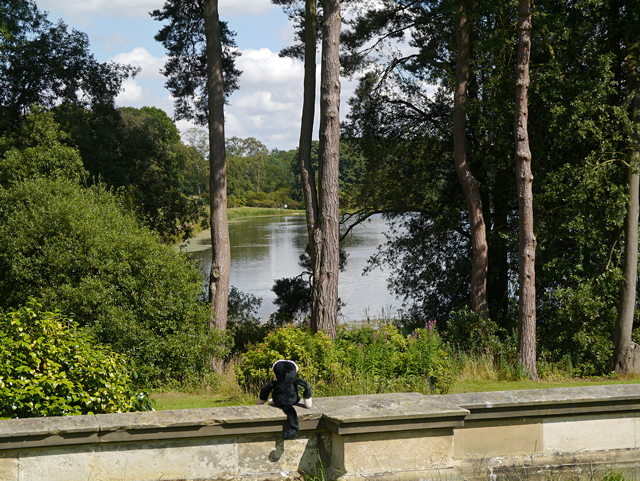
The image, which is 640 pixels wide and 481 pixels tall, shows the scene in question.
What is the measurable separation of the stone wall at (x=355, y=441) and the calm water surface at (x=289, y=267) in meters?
10.8

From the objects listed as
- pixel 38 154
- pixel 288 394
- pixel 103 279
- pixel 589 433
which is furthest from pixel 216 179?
pixel 589 433

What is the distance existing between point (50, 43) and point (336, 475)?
1648cm

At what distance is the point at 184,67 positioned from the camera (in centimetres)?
1636

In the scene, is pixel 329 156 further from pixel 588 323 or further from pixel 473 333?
pixel 588 323

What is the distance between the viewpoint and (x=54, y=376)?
4.08 metres

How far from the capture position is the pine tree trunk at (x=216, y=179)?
12609mm

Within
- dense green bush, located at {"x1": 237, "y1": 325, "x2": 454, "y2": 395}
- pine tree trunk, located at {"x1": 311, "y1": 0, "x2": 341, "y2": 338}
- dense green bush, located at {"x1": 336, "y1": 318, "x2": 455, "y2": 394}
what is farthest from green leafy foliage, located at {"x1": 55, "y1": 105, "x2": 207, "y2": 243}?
dense green bush, located at {"x1": 336, "y1": 318, "x2": 455, "y2": 394}

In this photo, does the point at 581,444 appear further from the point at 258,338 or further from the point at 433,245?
the point at 433,245

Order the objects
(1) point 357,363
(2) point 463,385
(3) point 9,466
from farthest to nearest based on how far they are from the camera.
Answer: (2) point 463,385, (1) point 357,363, (3) point 9,466

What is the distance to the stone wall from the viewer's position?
316cm

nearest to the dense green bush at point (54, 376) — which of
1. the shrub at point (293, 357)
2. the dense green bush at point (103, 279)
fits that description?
the shrub at point (293, 357)

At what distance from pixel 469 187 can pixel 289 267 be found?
621 inches

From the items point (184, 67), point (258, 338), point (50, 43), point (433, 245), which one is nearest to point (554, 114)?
point (433, 245)

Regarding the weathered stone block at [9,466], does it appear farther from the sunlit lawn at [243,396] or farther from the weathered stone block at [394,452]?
the sunlit lawn at [243,396]
